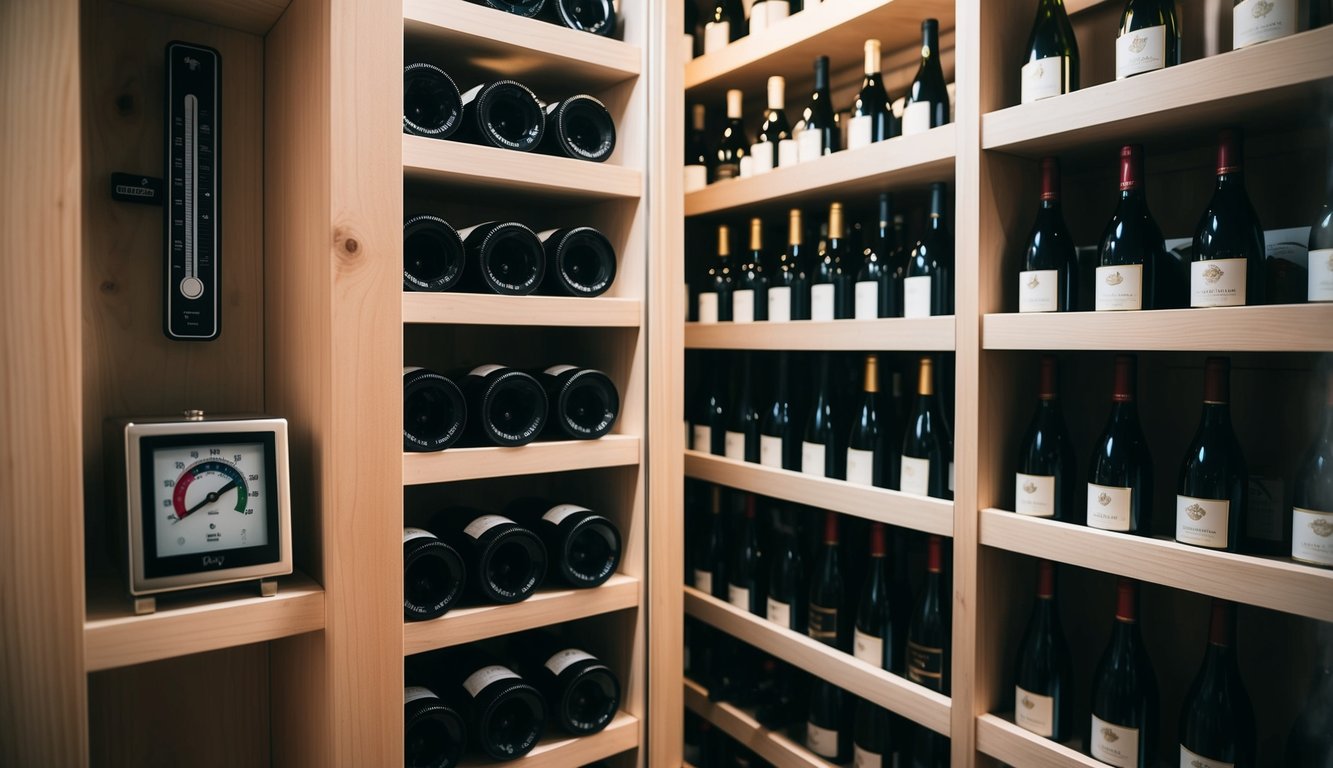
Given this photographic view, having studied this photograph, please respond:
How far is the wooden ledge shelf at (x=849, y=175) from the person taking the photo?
156 centimetres

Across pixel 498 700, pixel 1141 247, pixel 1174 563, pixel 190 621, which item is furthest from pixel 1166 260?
pixel 190 621

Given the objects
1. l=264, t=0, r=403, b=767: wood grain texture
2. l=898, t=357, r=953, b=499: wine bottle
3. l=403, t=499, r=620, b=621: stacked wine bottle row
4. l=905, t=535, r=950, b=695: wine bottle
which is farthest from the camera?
l=898, t=357, r=953, b=499: wine bottle

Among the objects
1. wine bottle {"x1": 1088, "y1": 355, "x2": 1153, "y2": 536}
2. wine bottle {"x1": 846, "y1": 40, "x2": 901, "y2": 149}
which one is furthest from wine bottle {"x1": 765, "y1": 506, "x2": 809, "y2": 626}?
wine bottle {"x1": 846, "y1": 40, "x2": 901, "y2": 149}

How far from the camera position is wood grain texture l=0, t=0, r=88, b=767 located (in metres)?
1.03

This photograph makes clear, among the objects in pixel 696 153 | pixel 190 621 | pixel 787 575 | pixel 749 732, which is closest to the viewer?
pixel 190 621

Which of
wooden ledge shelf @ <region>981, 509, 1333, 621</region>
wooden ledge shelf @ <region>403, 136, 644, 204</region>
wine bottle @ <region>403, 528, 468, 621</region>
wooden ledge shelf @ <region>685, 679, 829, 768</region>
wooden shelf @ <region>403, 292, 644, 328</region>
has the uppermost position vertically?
wooden ledge shelf @ <region>403, 136, 644, 204</region>

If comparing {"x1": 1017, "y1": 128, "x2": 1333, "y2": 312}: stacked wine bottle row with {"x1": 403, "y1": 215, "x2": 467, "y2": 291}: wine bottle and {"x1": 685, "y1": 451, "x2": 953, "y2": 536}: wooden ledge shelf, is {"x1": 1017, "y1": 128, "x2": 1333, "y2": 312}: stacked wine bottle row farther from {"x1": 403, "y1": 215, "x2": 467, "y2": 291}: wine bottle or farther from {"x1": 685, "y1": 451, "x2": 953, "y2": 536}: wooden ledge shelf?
{"x1": 403, "y1": 215, "x2": 467, "y2": 291}: wine bottle

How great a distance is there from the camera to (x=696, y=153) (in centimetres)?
245

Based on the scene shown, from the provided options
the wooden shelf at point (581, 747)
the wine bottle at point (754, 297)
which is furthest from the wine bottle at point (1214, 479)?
the wooden shelf at point (581, 747)

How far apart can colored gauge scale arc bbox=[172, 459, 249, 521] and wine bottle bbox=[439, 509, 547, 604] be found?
1.44 ft

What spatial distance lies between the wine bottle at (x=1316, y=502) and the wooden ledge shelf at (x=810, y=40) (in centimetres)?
107

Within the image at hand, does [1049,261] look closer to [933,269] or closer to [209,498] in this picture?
[933,269]

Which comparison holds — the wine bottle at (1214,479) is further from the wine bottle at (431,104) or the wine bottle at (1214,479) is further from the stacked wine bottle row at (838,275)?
the wine bottle at (431,104)

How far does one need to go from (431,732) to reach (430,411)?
0.60 meters
